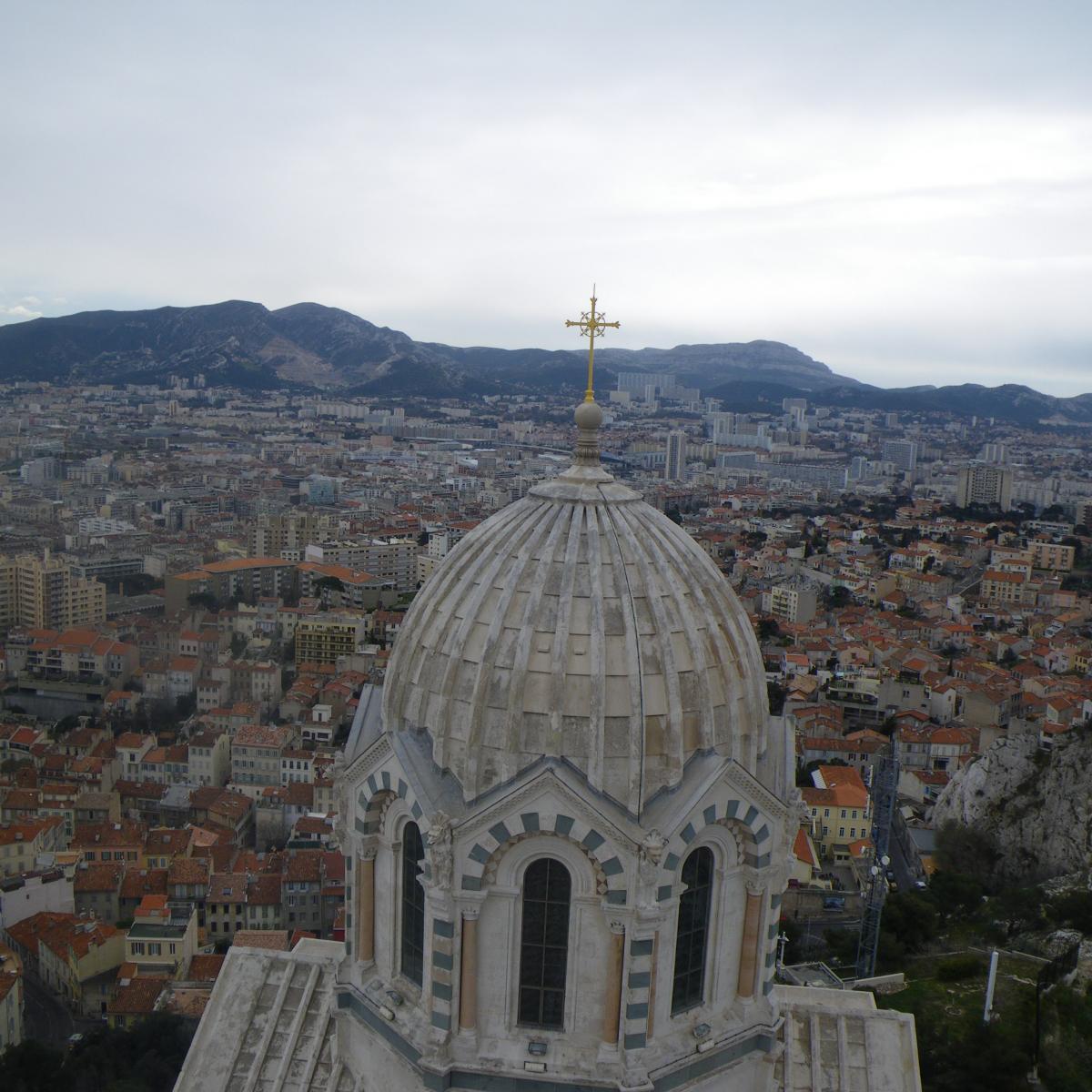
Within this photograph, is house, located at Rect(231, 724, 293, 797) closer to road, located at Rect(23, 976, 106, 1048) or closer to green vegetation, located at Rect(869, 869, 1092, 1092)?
road, located at Rect(23, 976, 106, 1048)

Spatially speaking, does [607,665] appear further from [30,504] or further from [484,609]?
[30,504]

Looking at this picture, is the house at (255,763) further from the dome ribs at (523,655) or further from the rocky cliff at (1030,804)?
the dome ribs at (523,655)

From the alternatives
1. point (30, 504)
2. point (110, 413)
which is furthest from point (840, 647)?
point (110, 413)

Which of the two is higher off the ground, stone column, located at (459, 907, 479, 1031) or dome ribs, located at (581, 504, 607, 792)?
dome ribs, located at (581, 504, 607, 792)

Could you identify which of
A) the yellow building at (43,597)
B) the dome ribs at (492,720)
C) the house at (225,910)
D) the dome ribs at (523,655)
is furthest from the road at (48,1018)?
the yellow building at (43,597)

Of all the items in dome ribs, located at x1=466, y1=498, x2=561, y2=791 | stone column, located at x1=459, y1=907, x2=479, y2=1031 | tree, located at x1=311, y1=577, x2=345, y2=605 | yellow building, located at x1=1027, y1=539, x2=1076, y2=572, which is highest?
dome ribs, located at x1=466, y1=498, x2=561, y2=791

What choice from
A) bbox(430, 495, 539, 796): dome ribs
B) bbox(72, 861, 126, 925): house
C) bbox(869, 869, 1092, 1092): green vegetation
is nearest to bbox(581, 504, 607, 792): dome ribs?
bbox(430, 495, 539, 796): dome ribs
